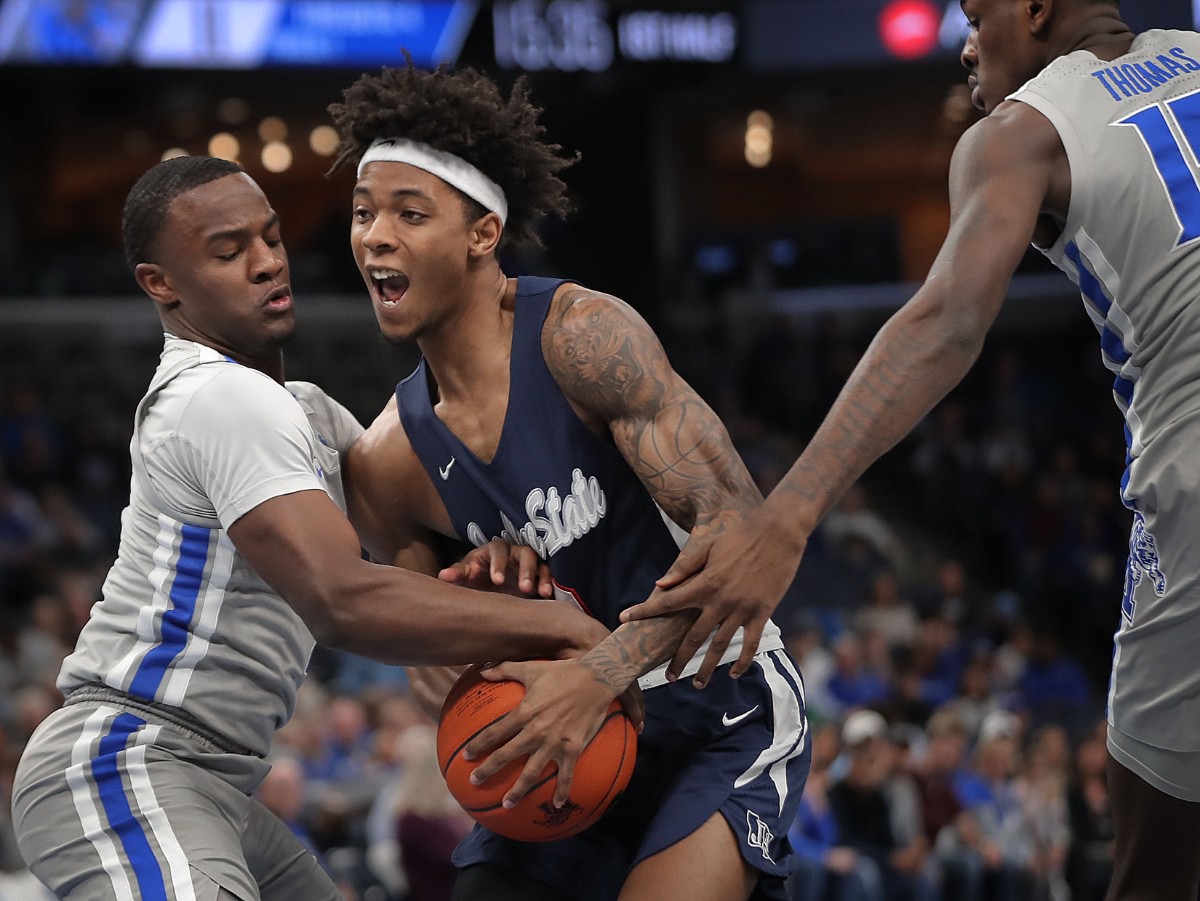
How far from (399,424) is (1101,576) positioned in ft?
37.3

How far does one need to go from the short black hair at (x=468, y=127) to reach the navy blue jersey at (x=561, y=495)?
340 millimetres

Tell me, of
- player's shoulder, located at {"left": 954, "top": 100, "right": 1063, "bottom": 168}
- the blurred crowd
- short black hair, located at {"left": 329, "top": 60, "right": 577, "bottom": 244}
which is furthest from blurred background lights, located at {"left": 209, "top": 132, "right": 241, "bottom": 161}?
player's shoulder, located at {"left": 954, "top": 100, "right": 1063, "bottom": 168}

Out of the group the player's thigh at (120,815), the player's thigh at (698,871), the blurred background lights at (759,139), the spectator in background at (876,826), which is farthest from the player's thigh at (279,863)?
the blurred background lights at (759,139)

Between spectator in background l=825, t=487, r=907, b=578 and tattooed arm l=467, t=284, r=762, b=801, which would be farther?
spectator in background l=825, t=487, r=907, b=578

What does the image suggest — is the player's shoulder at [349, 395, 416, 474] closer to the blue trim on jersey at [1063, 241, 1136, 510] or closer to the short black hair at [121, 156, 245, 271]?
the short black hair at [121, 156, 245, 271]

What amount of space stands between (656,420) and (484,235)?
0.64 metres

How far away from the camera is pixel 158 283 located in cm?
323

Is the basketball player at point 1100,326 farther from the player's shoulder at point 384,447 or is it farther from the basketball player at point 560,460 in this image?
the player's shoulder at point 384,447

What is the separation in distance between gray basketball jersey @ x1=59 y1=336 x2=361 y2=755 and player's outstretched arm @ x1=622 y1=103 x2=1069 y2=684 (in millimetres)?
889

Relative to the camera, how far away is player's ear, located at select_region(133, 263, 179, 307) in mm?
3211

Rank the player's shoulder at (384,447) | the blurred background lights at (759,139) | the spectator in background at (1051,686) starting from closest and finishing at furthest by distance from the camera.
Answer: the player's shoulder at (384,447)
the spectator in background at (1051,686)
the blurred background lights at (759,139)

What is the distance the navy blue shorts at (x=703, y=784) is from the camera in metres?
3.07

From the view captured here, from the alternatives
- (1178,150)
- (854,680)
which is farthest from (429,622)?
(854,680)

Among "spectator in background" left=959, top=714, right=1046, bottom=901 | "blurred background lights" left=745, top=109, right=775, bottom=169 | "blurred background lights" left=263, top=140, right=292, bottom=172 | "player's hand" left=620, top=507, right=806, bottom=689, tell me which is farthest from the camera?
"blurred background lights" left=745, top=109, right=775, bottom=169
